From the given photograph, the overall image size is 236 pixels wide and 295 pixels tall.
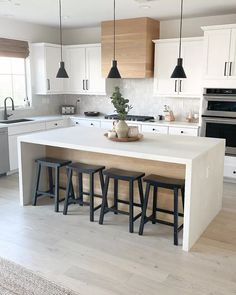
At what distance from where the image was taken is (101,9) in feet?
16.9

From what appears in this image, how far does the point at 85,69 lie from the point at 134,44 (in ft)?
4.32

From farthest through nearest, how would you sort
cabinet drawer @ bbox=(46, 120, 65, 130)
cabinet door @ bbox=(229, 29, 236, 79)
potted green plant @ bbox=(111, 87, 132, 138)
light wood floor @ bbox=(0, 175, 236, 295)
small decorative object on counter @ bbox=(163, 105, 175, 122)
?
1. cabinet drawer @ bbox=(46, 120, 65, 130)
2. small decorative object on counter @ bbox=(163, 105, 175, 122)
3. cabinet door @ bbox=(229, 29, 236, 79)
4. potted green plant @ bbox=(111, 87, 132, 138)
5. light wood floor @ bbox=(0, 175, 236, 295)

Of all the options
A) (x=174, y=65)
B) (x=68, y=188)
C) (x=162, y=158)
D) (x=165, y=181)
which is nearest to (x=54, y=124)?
(x=174, y=65)

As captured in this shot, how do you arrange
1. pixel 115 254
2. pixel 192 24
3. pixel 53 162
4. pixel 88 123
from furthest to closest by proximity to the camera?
1. pixel 88 123
2. pixel 192 24
3. pixel 53 162
4. pixel 115 254

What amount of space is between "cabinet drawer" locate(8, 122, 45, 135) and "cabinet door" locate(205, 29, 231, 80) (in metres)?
3.09

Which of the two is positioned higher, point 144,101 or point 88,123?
point 144,101

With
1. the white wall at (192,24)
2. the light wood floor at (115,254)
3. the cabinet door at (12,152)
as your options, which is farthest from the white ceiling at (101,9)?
the light wood floor at (115,254)

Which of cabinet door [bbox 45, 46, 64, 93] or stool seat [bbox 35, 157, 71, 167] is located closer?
stool seat [bbox 35, 157, 71, 167]

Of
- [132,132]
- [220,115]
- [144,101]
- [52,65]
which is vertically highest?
[52,65]

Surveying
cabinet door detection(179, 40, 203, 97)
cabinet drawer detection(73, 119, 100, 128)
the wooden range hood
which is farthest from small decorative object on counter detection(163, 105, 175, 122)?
cabinet drawer detection(73, 119, 100, 128)

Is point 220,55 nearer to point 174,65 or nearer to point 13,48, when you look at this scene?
point 174,65

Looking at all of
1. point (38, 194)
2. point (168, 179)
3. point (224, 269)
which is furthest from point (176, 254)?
point (38, 194)

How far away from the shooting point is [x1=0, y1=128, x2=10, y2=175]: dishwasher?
540 centimetres

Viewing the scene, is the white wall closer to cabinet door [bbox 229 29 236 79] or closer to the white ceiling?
the white ceiling
